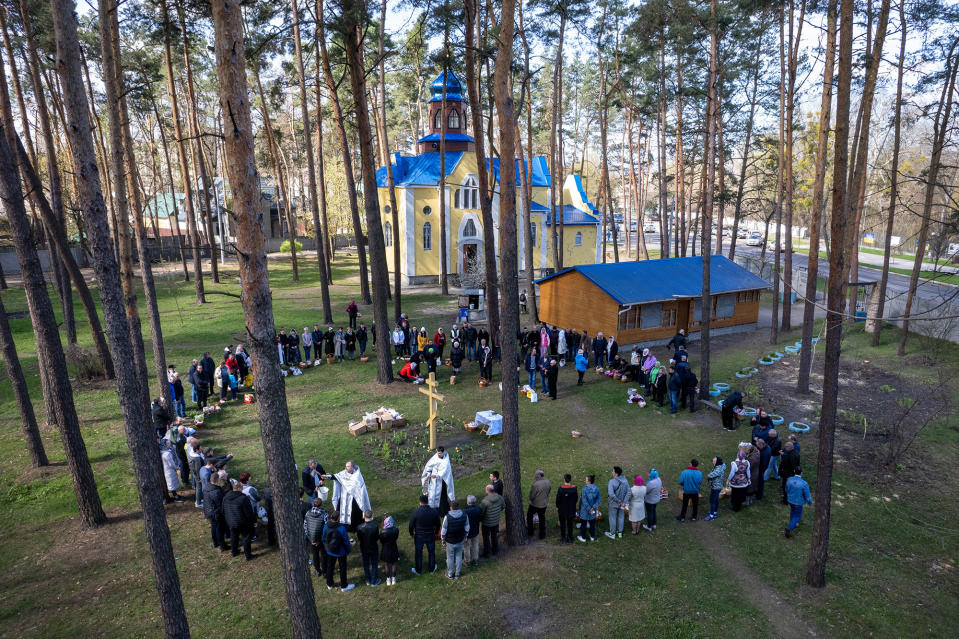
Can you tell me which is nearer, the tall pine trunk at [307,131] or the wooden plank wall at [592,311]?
the tall pine trunk at [307,131]

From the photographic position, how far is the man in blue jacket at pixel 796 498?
9258 mm

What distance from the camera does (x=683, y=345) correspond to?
19.6 metres

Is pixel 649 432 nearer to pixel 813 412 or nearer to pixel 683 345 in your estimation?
pixel 813 412

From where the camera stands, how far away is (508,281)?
31.4 feet

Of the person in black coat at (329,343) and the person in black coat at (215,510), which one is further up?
the person in black coat at (329,343)

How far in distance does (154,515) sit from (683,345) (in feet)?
58.0

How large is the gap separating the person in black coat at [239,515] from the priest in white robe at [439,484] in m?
2.97

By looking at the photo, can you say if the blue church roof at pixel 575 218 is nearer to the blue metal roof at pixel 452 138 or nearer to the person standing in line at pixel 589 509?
the blue metal roof at pixel 452 138

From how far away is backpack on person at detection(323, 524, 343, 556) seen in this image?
25.7 feet

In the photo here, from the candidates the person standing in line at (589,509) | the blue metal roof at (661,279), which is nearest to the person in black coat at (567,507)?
the person standing in line at (589,509)

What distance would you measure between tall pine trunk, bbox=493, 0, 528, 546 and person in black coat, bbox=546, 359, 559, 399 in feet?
21.5

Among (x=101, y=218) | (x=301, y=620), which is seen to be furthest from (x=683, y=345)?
(x=101, y=218)

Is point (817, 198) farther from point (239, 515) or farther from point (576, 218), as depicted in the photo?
point (576, 218)

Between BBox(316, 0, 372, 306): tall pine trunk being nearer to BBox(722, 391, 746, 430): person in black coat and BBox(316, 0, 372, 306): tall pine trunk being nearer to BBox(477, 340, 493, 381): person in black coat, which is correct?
BBox(477, 340, 493, 381): person in black coat
